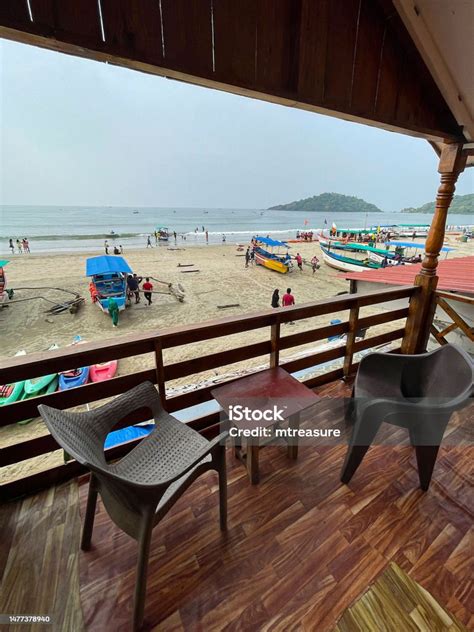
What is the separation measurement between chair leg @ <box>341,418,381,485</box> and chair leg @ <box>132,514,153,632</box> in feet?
3.58

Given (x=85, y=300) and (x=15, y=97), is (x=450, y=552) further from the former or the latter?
(x=15, y=97)

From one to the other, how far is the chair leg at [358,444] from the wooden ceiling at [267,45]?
177 cm

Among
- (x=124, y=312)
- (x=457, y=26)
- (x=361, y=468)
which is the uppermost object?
(x=457, y=26)

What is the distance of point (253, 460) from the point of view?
1.54m

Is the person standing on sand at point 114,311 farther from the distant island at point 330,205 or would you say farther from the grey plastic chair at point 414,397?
the distant island at point 330,205

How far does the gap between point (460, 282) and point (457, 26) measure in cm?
225

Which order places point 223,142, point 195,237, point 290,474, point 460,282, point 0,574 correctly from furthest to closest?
1. point 223,142
2. point 195,237
3. point 460,282
4. point 290,474
5. point 0,574

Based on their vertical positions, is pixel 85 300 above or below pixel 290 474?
below

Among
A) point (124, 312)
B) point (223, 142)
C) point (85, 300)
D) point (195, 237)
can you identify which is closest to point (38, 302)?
point (85, 300)

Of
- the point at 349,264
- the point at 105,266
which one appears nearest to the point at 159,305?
the point at 105,266

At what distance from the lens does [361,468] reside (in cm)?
169

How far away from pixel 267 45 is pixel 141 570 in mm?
2284

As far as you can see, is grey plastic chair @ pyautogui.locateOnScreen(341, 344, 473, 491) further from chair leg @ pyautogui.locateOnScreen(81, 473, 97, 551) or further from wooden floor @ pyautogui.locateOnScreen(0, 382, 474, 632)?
chair leg @ pyautogui.locateOnScreen(81, 473, 97, 551)

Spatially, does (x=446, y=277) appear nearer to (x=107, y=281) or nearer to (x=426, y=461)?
(x=426, y=461)
